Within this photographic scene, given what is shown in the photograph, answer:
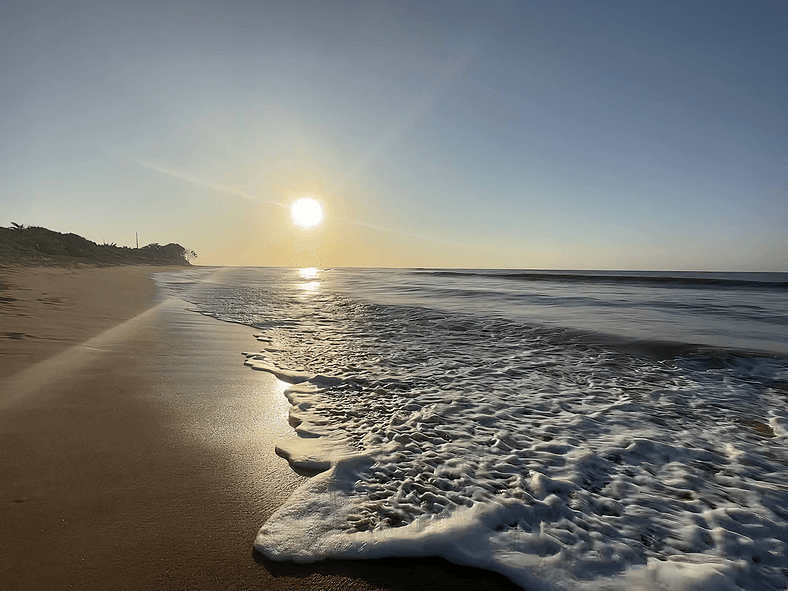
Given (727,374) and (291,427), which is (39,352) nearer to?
(291,427)

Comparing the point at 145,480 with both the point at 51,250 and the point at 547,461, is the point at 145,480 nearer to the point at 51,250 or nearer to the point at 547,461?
the point at 547,461

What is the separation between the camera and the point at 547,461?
2812mm

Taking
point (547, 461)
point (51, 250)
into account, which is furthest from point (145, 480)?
point (51, 250)

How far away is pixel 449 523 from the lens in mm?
2127

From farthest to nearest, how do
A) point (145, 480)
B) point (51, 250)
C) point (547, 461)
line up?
point (51, 250), point (547, 461), point (145, 480)

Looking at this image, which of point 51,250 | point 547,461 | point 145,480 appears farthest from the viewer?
Answer: point 51,250

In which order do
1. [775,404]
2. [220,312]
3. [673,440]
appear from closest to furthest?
1. [673,440]
2. [775,404]
3. [220,312]

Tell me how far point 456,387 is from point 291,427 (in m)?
2.00

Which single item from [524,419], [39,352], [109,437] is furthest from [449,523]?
[39,352]

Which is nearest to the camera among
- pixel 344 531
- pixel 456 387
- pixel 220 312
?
pixel 344 531

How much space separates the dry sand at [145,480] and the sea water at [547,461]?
15cm

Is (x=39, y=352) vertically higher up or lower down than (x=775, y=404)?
higher up

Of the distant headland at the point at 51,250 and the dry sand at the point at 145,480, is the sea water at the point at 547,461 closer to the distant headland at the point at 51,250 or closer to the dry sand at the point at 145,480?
the dry sand at the point at 145,480

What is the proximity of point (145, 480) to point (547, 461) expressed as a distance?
2.72m
